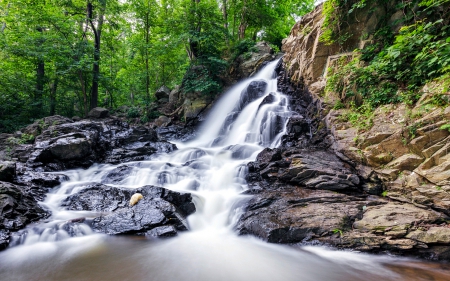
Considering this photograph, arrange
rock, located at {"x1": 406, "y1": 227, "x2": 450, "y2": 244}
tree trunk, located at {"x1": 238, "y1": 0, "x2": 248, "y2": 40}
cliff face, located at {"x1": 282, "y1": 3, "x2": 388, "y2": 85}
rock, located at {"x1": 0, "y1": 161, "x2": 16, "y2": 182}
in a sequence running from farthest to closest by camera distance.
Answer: tree trunk, located at {"x1": 238, "y1": 0, "x2": 248, "y2": 40}, cliff face, located at {"x1": 282, "y1": 3, "x2": 388, "y2": 85}, rock, located at {"x1": 0, "y1": 161, "x2": 16, "y2": 182}, rock, located at {"x1": 406, "y1": 227, "x2": 450, "y2": 244}

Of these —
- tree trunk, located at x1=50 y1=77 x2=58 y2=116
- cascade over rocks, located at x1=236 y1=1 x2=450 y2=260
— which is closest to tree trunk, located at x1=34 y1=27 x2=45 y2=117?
tree trunk, located at x1=50 y1=77 x2=58 y2=116

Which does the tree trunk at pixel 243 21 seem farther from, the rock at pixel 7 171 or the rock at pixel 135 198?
the rock at pixel 7 171

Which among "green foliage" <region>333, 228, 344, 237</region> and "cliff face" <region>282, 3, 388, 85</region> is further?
"cliff face" <region>282, 3, 388, 85</region>

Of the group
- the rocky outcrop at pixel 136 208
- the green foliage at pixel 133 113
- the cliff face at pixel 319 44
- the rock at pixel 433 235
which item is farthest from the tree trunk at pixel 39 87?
the rock at pixel 433 235

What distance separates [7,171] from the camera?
5.95 meters

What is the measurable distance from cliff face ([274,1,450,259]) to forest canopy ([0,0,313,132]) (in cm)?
840

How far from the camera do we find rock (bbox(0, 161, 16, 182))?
5.83 meters

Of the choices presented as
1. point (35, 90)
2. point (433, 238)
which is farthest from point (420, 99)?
point (35, 90)

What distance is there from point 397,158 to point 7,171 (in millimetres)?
9810

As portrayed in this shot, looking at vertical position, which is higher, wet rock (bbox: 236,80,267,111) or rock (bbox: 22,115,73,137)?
wet rock (bbox: 236,80,267,111)

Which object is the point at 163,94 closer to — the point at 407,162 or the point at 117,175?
the point at 117,175

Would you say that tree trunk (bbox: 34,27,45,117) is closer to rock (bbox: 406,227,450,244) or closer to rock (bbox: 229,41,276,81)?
rock (bbox: 229,41,276,81)

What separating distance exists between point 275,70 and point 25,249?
12.6 meters

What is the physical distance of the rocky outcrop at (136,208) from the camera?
184 inches
